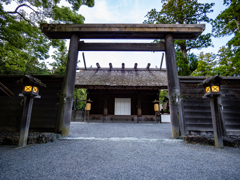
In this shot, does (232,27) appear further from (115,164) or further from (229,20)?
(115,164)

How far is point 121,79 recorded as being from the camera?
973 cm

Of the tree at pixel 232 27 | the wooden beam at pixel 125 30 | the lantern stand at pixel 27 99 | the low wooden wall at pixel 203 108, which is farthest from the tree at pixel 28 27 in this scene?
the tree at pixel 232 27

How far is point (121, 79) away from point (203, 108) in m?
6.60

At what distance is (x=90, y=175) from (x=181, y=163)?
1586 millimetres

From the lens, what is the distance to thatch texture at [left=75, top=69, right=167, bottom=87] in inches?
344

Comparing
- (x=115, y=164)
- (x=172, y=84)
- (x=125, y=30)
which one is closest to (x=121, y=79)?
(x=125, y=30)

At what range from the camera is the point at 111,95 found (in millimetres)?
10141

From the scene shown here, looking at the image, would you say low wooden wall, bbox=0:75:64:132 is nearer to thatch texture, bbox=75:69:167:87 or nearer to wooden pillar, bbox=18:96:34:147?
wooden pillar, bbox=18:96:34:147

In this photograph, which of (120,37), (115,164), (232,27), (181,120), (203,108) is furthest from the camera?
(232,27)

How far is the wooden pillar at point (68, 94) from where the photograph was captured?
374cm

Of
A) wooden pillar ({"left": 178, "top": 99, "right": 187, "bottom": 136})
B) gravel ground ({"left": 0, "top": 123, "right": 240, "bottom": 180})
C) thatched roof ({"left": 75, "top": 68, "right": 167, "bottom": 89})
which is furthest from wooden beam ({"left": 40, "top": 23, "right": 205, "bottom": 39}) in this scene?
thatched roof ({"left": 75, "top": 68, "right": 167, "bottom": 89})

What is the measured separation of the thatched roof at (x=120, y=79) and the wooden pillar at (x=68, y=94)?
179 inches

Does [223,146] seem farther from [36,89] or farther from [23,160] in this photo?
[36,89]

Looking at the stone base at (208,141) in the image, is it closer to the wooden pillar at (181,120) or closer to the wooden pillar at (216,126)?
the wooden pillar at (216,126)
